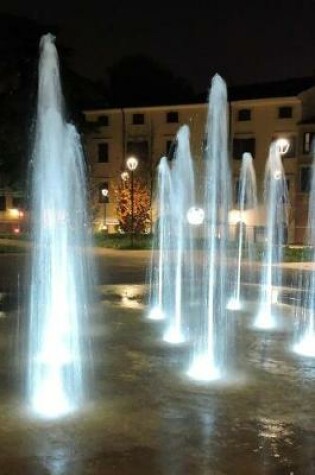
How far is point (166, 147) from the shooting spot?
48.0 meters

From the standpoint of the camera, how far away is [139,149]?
159 feet

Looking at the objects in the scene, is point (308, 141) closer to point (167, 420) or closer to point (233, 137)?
point (233, 137)

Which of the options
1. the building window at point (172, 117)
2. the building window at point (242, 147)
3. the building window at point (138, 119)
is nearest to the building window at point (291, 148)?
the building window at point (242, 147)

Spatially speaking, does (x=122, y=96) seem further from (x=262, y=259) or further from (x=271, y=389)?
(x=271, y=389)

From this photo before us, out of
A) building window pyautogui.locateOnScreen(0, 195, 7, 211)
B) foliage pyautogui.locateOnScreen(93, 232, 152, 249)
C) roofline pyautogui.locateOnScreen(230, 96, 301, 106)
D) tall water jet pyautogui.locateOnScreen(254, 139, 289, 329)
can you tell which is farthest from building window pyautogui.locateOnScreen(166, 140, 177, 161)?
building window pyautogui.locateOnScreen(0, 195, 7, 211)

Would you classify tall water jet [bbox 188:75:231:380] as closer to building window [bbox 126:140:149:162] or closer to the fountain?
the fountain

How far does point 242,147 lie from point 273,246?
17093mm

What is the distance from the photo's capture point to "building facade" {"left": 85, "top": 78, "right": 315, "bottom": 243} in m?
44.3

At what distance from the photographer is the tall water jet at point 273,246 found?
1359 centimetres

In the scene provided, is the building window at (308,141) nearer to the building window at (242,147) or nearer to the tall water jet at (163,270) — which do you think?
the building window at (242,147)

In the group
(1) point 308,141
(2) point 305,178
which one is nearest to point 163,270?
(2) point 305,178

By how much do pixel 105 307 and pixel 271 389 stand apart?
6686 mm

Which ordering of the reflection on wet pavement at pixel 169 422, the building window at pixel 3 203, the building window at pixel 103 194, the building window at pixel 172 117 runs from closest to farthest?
the reflection on wet pavement at pixel 169 422
the building window at pixel 172 117
the building window at pixel 103 194
the building window at pixel 3 203

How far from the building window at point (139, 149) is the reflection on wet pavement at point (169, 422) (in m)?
38.7
